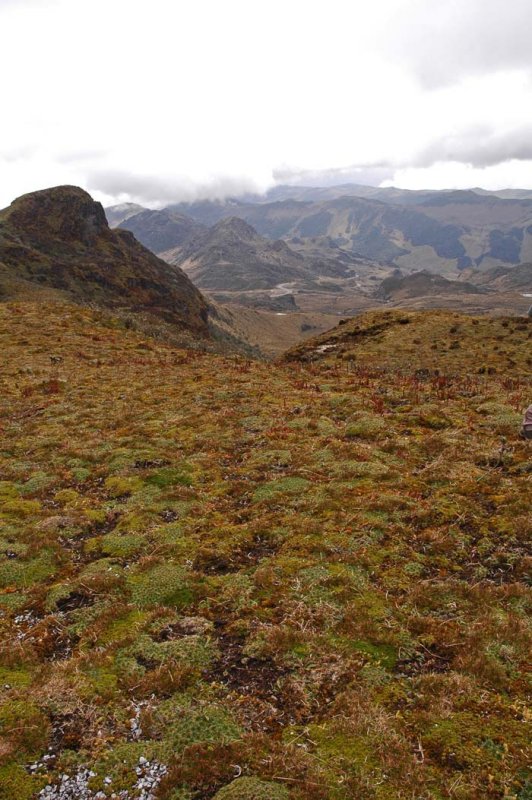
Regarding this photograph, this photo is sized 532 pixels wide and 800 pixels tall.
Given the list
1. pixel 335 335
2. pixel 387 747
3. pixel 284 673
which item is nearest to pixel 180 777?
pixel 284 673

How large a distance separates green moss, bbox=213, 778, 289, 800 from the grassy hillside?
0.10 ft

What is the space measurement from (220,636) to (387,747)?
166 inches

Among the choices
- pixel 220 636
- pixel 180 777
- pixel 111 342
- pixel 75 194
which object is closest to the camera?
pixel 180 777

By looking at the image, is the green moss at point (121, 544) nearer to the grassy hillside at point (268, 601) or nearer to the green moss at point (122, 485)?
the grassy hillside at point (268, 601)

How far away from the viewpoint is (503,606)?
420 inches

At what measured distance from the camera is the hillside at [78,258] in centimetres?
10538

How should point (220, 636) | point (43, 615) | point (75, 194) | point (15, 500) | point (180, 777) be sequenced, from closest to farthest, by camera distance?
point (180, 777) < point (220, 636) < point (43, 615) < point (15, 500) < point (75, 194)

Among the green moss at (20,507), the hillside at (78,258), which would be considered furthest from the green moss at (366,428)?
the hillside at (78,258)

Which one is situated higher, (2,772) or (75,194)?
(75,194)

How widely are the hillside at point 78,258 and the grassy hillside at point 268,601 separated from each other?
86.5 meters

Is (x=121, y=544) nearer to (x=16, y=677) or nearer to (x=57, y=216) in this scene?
(x=16, y=677)

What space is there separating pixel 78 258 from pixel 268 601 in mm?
141788

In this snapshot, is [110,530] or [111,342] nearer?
[110,530]

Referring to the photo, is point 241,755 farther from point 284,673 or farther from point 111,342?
point 111,342
